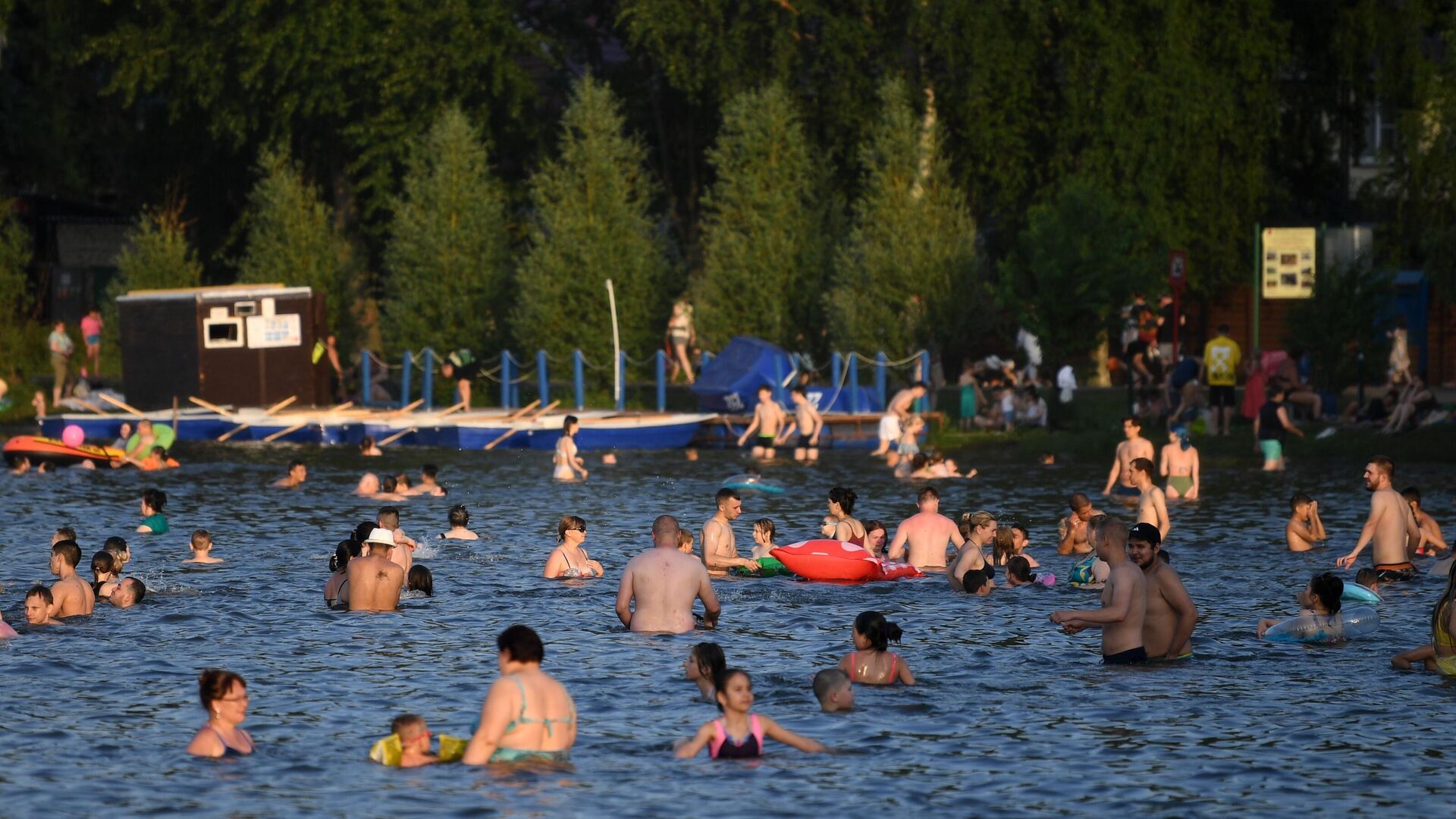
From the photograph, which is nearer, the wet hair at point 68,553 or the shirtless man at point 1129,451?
the wet hair at point 68,553

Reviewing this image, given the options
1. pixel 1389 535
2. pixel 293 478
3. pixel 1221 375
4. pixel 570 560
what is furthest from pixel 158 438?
pixel 1389 535

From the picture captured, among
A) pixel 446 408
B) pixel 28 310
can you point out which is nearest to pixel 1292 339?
pixel 446 408

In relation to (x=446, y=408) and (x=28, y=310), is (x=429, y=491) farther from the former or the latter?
(x=28, y=310)

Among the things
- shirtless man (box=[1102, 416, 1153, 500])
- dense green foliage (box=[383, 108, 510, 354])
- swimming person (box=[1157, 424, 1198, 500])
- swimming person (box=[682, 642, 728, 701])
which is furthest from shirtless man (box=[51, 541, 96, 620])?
dense green foliage (box=[383, 108, 510, 354])

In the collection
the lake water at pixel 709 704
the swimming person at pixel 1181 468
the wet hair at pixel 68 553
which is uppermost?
the swimming person at pixel 1181 468

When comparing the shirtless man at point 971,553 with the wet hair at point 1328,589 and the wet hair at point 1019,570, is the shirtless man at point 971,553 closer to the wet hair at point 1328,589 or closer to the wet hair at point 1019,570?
the wet hair at point 1019,570

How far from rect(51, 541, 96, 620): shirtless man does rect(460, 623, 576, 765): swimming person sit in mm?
7634

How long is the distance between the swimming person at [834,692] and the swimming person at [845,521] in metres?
6.89

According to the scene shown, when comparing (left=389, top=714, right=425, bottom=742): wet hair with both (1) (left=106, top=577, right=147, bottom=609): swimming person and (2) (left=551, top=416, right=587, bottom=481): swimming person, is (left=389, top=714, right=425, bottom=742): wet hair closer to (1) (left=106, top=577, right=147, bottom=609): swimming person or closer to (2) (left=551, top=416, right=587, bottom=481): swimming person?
(1) (left=106, top=577, right=147, bottom=609): swimming person

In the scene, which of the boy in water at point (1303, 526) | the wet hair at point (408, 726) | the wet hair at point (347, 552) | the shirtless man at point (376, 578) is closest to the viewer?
the wet hair at point (408, 726)

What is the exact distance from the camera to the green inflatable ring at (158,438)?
3613 centimetres

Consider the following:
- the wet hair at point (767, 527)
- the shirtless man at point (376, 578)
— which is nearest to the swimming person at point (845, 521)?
the wet hair at point (767, 527)

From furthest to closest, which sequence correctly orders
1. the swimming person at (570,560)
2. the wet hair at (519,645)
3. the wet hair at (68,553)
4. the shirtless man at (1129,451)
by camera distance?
the shirtless man at (1129,451)
the swimming person at (570,560)
the wet hair at (68,553)
the wet hair at (519,645)

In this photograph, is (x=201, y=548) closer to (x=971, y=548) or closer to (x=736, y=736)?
(x=971, y=548)
